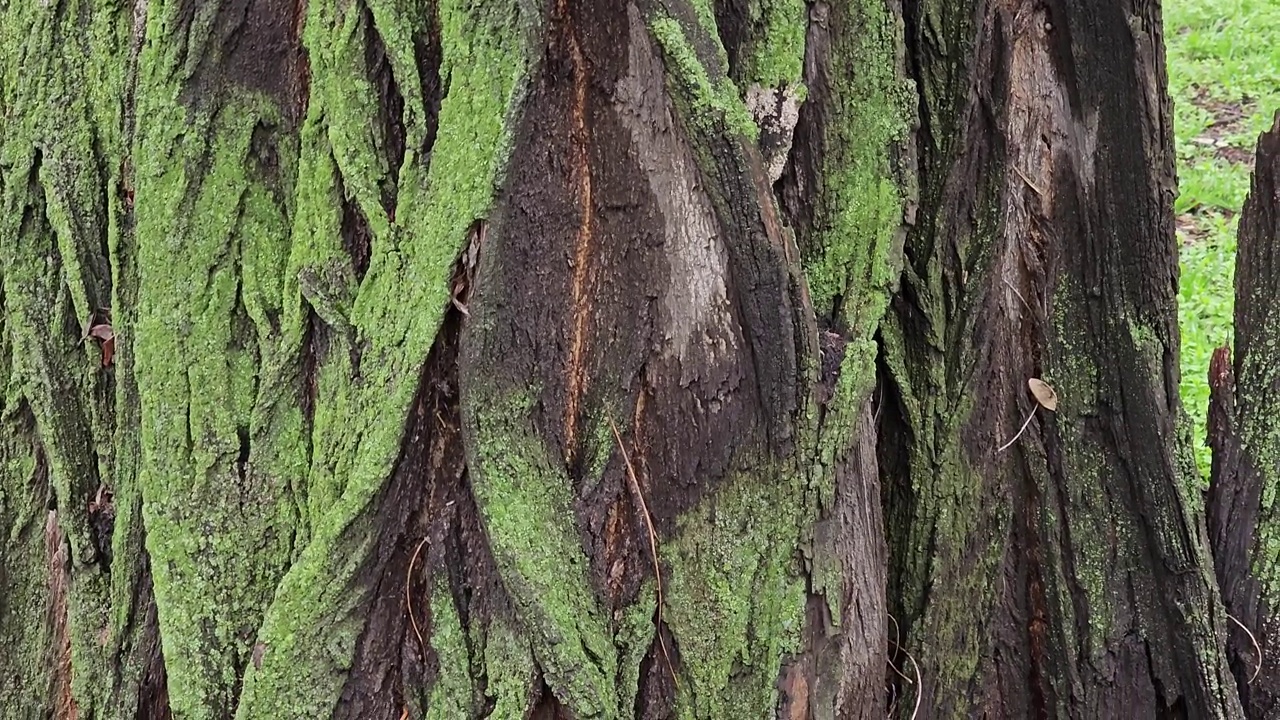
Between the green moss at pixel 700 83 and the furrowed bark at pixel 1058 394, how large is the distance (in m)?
0.47

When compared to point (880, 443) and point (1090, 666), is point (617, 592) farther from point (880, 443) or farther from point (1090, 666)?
point (1090, 666)

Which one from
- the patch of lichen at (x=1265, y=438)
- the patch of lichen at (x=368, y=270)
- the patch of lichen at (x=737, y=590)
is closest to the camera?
the patch of lichen at (x=368, y=270)

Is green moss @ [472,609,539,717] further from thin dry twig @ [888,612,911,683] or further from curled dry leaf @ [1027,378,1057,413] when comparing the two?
curled dry leaf @ [1027,378,1057,413]

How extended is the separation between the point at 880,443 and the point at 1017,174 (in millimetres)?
486

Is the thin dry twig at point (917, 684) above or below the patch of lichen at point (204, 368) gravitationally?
below

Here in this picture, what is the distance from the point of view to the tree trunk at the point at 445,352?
1409 mm

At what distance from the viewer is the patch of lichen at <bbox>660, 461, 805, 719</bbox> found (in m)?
1.48

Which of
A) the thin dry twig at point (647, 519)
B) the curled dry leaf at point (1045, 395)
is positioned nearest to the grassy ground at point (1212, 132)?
the curled dry leaf at point (1045, 395)

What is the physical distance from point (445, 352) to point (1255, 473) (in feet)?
4.59

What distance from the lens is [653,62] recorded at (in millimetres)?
1395

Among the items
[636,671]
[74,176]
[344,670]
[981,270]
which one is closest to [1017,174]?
[981,270]

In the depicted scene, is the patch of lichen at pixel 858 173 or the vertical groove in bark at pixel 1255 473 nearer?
the patch of lichen at pixel 858 173

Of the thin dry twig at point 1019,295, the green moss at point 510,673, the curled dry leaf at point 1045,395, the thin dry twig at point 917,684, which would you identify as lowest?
the thin dry twig at point 917,684

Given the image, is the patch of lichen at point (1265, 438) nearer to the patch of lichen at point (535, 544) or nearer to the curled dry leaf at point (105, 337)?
the patch of lichen at point (535, 544)
